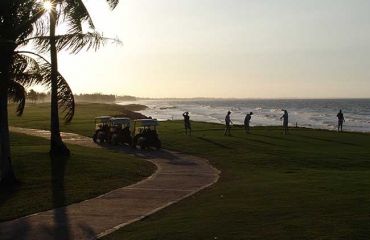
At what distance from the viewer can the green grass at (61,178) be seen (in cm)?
1318

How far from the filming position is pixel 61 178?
16.8 meters

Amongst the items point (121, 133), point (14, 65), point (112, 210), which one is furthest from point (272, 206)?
point (121, 133)

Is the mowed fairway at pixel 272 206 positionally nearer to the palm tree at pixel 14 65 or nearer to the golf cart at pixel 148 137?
the golf cart at pixel 148 137

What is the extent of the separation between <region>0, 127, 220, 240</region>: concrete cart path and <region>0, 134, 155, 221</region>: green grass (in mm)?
550

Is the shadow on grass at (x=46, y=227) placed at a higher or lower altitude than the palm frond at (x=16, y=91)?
lower

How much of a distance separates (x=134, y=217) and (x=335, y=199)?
14.0 ft

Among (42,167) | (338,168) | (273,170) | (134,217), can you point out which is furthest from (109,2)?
(134,217)

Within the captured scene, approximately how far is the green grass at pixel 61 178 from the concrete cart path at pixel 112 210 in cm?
55

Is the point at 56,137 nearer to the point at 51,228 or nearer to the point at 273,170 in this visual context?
the point at 273,170


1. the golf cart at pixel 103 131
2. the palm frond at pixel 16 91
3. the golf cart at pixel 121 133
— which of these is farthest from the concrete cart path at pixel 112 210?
the golf cart at pixel 103 131

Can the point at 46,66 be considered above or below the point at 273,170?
above

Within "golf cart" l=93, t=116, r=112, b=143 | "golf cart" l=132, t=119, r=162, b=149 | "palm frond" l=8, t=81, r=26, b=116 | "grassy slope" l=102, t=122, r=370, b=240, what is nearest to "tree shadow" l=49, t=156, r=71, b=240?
"grassy slope" l=102, t=122, r=370, b=240

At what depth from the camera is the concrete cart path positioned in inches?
396

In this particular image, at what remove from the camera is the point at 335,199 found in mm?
11352
